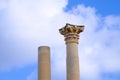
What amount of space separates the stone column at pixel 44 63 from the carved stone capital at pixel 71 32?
2.87m

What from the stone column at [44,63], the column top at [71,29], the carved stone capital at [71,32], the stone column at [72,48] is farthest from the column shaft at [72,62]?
the stone column at [44,63]

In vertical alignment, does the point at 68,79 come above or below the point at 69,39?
below

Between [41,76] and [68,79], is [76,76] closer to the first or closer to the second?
[68,79]

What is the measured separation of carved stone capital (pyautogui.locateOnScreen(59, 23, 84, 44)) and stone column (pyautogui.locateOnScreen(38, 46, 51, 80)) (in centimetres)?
287

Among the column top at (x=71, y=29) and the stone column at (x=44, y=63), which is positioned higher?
the column top at (x=71, y=29)

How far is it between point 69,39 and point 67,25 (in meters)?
1.76

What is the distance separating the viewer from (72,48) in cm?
3294

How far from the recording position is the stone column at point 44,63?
1302 inches

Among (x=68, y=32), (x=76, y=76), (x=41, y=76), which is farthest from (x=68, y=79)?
(x=68, y=32)

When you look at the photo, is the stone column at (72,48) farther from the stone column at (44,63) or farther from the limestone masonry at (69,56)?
the stone column at (44,63)

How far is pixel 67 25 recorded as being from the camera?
33.4 metres

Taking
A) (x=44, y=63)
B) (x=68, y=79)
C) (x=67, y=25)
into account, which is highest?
(x=67, y=25)

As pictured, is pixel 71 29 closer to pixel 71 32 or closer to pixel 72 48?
pixel 71 32

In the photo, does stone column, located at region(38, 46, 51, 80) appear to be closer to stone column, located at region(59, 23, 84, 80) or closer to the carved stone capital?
stone column, located at region(59, 23, 84, 80)
